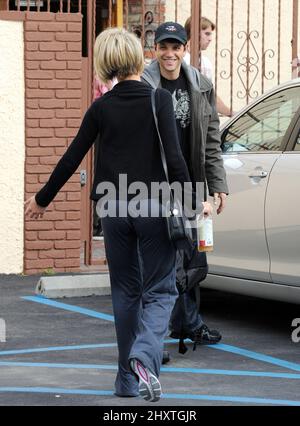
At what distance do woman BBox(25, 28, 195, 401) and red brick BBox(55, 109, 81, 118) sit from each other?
5.04m

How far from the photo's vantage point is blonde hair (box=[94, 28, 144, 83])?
5820 millimetres

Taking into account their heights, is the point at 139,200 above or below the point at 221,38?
below

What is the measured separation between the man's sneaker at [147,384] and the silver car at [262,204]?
6.84 ft

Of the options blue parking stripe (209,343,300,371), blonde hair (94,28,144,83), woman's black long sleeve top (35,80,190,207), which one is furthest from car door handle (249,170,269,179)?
Answer: blonde hair (94,28,144,83)

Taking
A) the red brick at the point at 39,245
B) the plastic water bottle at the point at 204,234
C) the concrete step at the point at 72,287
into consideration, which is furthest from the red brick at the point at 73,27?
the plastic water bottle at the point at 204,234

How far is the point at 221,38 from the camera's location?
15.6m

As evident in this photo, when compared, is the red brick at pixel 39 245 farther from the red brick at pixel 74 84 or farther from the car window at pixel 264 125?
the car window at pixel 264 125

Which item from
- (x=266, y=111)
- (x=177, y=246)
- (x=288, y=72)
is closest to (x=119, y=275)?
(x=177, y=246)

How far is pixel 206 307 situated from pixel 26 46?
3.18m

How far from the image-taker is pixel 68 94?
11.0 metres

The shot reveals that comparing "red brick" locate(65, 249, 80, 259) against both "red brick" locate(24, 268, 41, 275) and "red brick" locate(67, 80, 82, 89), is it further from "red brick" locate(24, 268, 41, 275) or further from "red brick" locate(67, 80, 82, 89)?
"red brick" locate(67, 80, 82, 89)

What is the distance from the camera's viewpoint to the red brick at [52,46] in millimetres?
10891
